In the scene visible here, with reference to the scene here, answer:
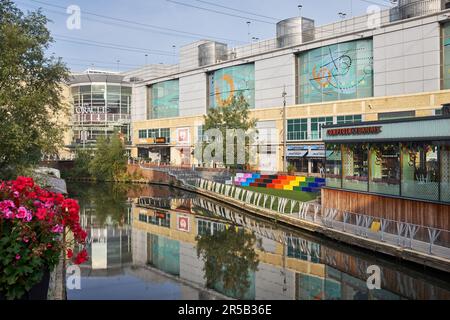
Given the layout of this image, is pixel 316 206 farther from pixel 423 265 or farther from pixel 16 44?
pixel 16 44

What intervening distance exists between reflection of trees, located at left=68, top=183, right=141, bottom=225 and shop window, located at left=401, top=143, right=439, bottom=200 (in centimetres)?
1878

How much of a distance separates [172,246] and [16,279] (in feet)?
50.6

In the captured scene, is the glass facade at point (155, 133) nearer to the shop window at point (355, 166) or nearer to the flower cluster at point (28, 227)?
the shop window at point (355, 166)

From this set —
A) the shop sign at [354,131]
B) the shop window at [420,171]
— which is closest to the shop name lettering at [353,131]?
the shop sign at [354,131]

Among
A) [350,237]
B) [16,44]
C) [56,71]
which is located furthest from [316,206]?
[16,44]

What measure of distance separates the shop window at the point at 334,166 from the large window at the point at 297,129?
2811 centimetres

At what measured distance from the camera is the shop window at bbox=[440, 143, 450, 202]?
58.2 feet

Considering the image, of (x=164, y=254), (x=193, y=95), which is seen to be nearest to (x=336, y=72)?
(x=193, y=95)

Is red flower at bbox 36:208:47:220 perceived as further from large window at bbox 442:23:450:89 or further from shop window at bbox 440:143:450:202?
large window at bbox 442:23:450:89

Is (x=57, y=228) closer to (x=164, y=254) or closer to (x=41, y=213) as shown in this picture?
(x=41, y=213)

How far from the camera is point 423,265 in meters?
16.5

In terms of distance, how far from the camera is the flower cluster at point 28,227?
7891 mm

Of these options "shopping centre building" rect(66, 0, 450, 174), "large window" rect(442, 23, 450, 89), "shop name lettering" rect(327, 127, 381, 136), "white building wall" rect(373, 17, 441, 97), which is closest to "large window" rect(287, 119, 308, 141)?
"shopping centre building" rect(66, 0, 450, 174)

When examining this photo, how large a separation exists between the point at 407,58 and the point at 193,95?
34629mm
